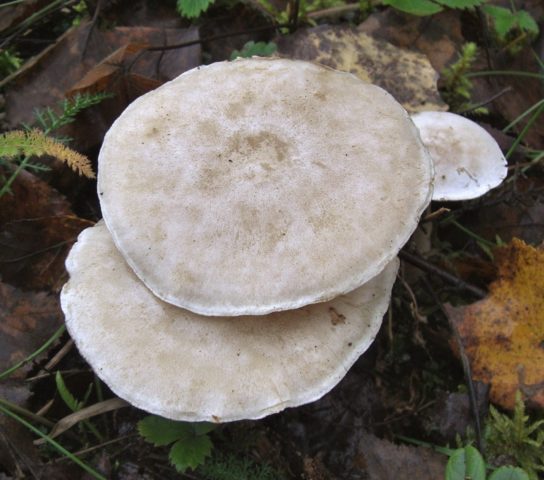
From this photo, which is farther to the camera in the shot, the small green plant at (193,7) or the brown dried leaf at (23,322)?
the small green plant at (193,7)

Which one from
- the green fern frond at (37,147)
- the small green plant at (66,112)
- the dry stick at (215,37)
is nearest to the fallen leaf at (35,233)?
the small green plant at (66,112)

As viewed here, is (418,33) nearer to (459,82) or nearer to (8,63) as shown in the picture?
(459,82)

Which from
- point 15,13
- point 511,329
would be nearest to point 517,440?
point 511,329

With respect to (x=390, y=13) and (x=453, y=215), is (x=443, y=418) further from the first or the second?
(x=390, y=13)

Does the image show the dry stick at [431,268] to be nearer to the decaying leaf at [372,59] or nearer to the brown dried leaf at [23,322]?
the decaying leaf at [372,59]

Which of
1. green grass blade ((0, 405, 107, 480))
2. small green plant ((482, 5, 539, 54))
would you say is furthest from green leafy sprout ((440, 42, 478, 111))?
green grass blade ((0, 405, 107, 480))

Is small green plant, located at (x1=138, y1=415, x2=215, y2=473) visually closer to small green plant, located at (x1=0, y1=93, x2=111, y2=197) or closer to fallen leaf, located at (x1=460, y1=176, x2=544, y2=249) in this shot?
small green plant, located at (x1=0, y1=93, x2=111, y2=197)
